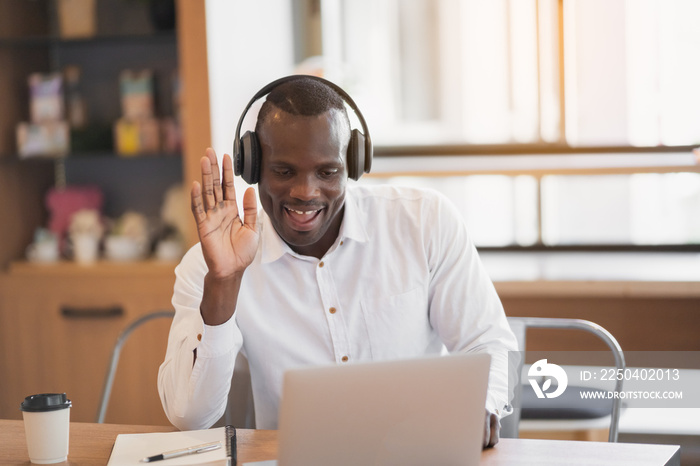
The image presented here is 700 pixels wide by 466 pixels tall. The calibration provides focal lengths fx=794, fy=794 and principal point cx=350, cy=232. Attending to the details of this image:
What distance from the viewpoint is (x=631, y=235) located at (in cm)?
291

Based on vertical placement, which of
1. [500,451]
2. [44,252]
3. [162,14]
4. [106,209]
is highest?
[162,14]

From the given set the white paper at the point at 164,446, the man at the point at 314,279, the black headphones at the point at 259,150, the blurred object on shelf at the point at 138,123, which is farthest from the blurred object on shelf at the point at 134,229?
the white paper at the point at 164,446

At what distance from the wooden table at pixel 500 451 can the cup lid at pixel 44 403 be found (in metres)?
0.09

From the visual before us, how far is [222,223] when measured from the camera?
4.51ft

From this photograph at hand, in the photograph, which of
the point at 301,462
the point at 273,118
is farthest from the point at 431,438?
the point at 273,118

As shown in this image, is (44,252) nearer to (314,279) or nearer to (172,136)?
(172,136)

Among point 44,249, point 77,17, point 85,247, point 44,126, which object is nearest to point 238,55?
point 77,17

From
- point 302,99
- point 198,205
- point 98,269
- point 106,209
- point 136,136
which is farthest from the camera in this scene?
point 106,209

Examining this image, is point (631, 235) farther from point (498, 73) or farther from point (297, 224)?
point (297, 224)

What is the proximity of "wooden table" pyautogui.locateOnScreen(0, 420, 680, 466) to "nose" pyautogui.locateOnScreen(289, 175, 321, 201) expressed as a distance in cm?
42

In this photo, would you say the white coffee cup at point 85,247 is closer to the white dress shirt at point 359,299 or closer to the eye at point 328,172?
the white dress shirt at point 359,299

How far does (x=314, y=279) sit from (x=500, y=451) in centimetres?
54

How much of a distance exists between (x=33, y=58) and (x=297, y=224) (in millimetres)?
1986

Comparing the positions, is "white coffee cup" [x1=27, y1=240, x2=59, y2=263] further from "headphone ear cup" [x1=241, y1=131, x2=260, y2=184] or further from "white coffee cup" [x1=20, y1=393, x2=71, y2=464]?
"white coffee cup" [x1=20, y1=393, x2=71, y2=464]
